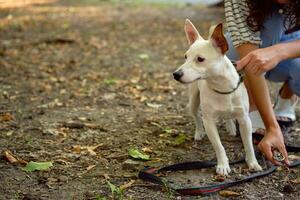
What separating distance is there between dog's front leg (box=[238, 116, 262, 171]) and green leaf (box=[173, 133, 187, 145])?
61 cm

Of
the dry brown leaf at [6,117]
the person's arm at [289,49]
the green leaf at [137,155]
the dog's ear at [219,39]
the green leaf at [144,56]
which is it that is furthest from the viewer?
the green leaf at [144,56]

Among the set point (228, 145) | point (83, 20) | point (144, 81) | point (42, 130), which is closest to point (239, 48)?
point (228, 145)

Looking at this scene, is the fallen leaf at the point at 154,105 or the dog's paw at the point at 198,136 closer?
the dog's paw at the point at 198,136

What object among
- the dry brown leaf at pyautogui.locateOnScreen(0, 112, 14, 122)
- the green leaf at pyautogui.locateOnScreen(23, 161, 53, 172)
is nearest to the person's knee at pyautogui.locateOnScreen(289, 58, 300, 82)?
the green leaf at pyautogui.locateOnScreen(23, 161, 53, 172)

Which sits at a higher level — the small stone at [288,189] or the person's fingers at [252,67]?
the person's fingers at [252,67]

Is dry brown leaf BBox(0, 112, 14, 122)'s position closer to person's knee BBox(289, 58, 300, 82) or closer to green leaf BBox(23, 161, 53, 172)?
green leaf BBox(23, 161, 53, 172)

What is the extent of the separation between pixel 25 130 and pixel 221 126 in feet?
4.83

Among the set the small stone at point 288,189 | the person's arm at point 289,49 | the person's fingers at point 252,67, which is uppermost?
the person's arm at point 289,49

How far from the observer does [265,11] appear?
3.04 metres

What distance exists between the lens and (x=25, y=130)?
363 cm

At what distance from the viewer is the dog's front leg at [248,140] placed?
9.36 ft

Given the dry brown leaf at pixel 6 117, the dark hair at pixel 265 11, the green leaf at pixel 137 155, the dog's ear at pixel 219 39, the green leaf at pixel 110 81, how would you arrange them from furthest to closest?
the green leaf at pixel 110 81 < the dry brown leaf at pixel 6 117 < the green leaf at pixel 137 155 < the dark hair at pixel 265 11 < the dog's ear at pixel 219 39

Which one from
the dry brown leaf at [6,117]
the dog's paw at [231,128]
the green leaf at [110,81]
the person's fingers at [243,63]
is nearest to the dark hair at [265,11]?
the person's fingers at [243,63]

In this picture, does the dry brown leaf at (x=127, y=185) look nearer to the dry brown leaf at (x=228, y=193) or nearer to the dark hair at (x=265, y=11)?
the dry brown leaf at (x=228, y=193)
